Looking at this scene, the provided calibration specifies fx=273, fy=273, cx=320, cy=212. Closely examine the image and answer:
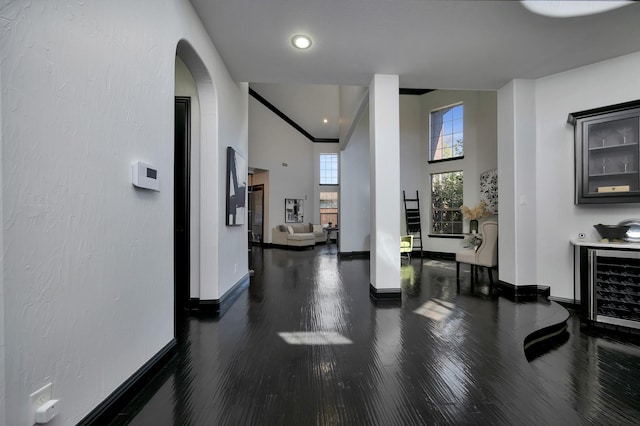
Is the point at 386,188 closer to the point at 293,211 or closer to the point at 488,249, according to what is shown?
the point at 488,249

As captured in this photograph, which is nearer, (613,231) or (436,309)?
(613,231)

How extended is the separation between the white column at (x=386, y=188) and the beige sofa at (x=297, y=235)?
5877 millimetres

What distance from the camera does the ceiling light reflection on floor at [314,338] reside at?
7.58 feet

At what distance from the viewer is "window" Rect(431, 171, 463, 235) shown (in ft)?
22.7

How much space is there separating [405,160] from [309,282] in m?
4.78

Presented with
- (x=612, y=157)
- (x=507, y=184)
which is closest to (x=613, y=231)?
(x=612, y=157)

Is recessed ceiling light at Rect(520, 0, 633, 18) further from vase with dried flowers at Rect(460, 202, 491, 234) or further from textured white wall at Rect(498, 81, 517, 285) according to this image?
vase with dried flowers at Rect(460, 202, 491, 234)

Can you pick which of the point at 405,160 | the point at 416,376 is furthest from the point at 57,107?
the point at 405,160

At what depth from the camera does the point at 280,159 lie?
403 inches

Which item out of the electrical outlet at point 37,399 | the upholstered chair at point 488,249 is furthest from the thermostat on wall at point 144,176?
the upholstered chair at point 488,249

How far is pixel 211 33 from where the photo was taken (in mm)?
2740

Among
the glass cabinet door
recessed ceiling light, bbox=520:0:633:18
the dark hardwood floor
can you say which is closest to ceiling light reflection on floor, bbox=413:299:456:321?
the dark hardwood floor

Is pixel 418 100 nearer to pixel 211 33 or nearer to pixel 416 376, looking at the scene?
pixel 211 33

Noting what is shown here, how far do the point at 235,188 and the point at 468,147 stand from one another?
578 centimetres
